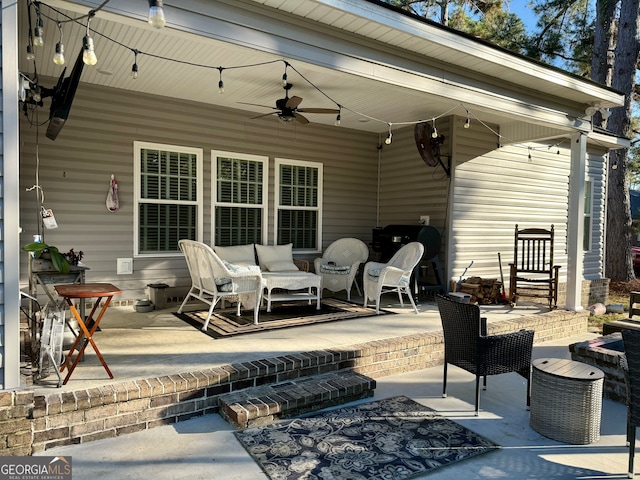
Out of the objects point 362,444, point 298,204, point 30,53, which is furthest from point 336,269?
point 30,53

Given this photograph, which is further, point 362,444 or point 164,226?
point 164,226

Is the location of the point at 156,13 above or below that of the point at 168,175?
above

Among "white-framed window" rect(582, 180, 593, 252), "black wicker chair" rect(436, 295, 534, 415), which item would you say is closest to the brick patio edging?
"black wicker chair" rect(436, 295, 534, 415)

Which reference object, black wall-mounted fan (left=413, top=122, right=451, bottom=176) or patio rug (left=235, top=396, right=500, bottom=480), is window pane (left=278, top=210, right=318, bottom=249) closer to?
black wall-mounted fan (left=413, top=122, right=451, bottom=176)

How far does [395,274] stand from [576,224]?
2.76 metres

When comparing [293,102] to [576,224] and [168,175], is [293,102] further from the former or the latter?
[576,224]

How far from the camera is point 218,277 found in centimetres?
445

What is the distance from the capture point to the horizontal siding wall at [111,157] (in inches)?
195

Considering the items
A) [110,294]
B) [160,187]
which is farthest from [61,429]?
[160,187]

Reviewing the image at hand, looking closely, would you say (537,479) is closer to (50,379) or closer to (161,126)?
(50,379)

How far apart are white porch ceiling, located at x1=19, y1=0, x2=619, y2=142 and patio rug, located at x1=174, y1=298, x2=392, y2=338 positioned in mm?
2537

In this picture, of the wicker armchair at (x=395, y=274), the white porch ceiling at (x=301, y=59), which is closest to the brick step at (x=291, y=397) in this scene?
the wicker armchair at (x=395, y=274)

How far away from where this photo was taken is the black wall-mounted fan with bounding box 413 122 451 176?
6.25 metres

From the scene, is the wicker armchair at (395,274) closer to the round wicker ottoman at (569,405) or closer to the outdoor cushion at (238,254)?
A: the outdoor cushion at (238,254)
